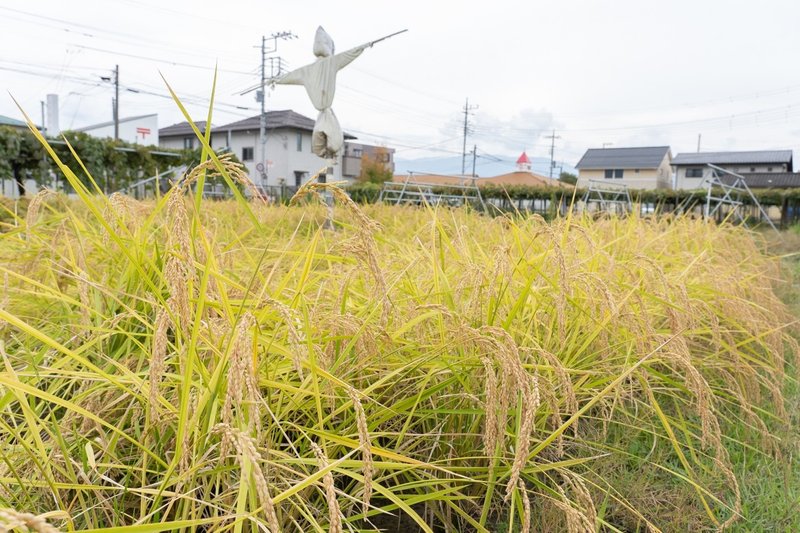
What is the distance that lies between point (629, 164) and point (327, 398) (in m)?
55.2

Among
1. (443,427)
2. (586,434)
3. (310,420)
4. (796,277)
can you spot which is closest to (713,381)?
(586,434)

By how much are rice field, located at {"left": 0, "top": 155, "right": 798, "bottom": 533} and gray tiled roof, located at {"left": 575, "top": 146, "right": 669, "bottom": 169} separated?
5366 centimetres

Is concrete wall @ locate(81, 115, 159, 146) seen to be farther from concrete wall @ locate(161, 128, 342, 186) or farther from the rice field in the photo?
the rice field

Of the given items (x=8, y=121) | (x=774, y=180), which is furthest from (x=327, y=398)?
(x=774, y=180)

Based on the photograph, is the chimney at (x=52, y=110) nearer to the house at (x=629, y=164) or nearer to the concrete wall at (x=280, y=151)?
the concrete wall at (x=280, y=151)

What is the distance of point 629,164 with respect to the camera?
2007 inches

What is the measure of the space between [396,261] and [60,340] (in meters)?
1.25

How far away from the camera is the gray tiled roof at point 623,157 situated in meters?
50.2

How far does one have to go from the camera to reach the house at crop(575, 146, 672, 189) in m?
49.9

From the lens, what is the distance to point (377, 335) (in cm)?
129

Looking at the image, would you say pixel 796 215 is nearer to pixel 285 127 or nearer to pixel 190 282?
pixel 190 282

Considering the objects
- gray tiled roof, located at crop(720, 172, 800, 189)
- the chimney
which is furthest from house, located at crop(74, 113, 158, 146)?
gray tiled roof, located at crop(720, 172, 800, 189)

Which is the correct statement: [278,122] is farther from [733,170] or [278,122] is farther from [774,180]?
[733,170]

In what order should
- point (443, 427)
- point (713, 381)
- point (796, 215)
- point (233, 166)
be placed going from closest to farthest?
point (233, 166), point (443, 427), point (713, 381), point (796, 215)
